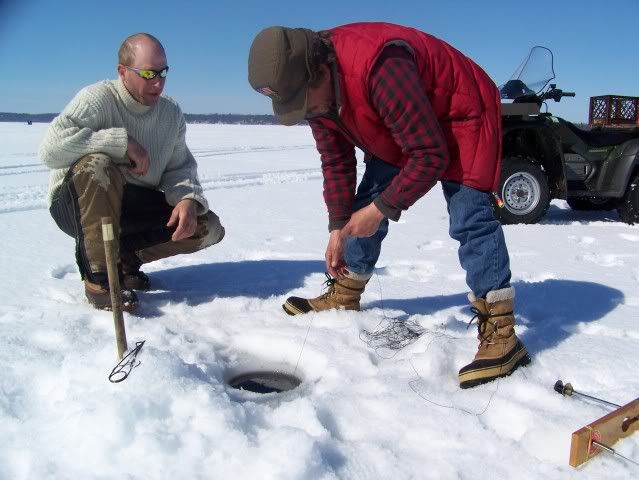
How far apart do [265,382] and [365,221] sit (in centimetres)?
74

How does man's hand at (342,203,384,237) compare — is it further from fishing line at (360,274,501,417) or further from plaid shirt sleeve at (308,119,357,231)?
fishing line at (360,274,501,417)

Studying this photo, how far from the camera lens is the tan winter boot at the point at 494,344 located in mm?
1925

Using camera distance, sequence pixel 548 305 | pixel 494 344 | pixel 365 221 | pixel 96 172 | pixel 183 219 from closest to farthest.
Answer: pixel 365 221
pixel 494 344
pixel 96 172
pixel 183 219
pixel 548 305

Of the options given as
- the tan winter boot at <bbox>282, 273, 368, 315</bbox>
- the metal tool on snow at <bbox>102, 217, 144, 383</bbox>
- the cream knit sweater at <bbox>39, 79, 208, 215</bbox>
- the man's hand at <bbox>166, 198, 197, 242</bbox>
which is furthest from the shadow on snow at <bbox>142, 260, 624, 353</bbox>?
the metal tool on snow at <bbox>102, 217, 144, 383</bbox>

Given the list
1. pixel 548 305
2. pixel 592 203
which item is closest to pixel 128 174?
pixel 548 305

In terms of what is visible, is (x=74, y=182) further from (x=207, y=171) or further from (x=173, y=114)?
(x=207, y=171)

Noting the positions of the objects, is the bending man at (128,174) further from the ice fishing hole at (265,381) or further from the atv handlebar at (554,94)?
the atv handlebar at (554,94)

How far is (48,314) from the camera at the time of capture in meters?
2.42

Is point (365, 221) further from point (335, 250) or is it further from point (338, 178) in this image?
point (338, 178)

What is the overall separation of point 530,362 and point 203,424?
126cm

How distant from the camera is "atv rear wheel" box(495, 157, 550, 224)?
4.72 meters

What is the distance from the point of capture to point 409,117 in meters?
1.67

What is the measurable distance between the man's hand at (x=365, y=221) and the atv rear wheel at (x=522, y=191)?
3.13m

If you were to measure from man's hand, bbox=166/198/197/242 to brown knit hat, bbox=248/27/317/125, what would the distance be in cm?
111
